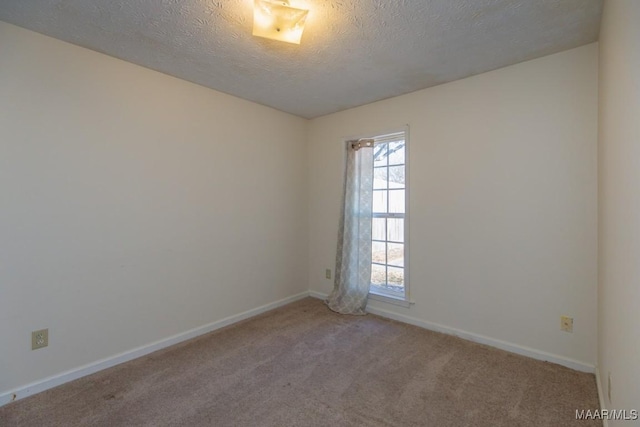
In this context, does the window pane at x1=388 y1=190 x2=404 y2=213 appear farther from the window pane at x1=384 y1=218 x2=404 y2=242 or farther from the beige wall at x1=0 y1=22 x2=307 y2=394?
the beige wall at x1=0 y1=22 x2=307 y2=394

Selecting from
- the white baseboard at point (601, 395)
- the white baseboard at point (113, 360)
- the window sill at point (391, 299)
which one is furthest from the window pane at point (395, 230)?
the white baseboard at point (601, 395)

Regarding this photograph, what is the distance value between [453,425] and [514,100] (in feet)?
7.76

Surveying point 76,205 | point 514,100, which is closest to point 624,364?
point 514,100

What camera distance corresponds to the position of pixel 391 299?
10.5 ft

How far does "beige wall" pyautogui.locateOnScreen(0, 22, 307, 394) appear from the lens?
1.91 metres

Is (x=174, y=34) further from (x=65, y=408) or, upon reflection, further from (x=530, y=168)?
(x=530, y=168)

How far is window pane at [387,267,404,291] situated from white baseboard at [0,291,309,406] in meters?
1.45

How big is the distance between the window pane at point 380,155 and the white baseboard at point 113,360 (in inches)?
81.9

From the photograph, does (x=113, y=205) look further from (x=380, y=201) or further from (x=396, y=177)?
Answer: (x=396, y=177)

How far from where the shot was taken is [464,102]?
2688 mm

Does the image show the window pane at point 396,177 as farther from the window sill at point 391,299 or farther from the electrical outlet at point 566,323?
the electrical outlet at point 566,323

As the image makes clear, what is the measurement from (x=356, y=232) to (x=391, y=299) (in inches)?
31.8

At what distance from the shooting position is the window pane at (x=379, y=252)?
3371mm

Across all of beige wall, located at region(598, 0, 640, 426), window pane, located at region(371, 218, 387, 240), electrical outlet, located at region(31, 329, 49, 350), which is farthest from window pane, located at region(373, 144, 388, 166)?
electrical outlet, located at region(31, 329, 49, 350)
